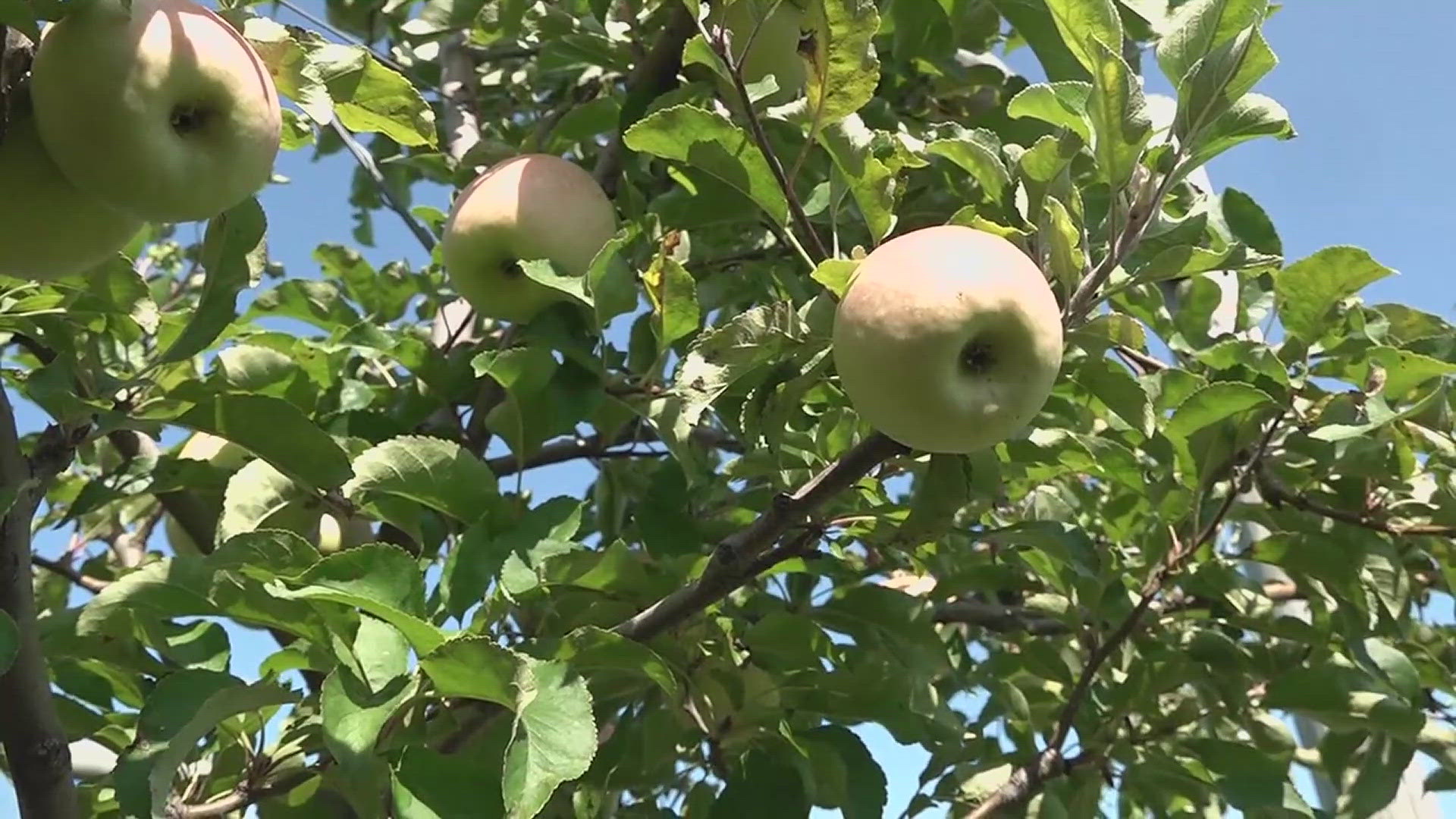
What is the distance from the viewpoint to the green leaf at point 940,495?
1187 mm

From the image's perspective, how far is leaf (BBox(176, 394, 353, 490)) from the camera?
51.3 inches

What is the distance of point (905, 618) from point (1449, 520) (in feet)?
2.56

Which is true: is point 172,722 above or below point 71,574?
above

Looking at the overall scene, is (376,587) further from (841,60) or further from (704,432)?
(704,432)

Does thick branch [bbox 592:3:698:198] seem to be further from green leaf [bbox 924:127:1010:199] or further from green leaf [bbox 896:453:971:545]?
green leaf [bbox 896:453:971:545]

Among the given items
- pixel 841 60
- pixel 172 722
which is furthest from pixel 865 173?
pixel 172 722

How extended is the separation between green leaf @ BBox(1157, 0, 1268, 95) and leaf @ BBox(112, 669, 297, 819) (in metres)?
1.01

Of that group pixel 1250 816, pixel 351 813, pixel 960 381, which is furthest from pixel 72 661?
pixel 1250 816

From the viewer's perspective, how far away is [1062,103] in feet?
3.64

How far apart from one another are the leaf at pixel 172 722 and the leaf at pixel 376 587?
0.12 m

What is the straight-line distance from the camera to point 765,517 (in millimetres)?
1164

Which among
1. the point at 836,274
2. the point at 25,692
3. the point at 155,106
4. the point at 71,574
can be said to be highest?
the point at 836,274

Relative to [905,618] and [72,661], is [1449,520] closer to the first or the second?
[905,618]

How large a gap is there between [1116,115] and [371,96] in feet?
2.30
